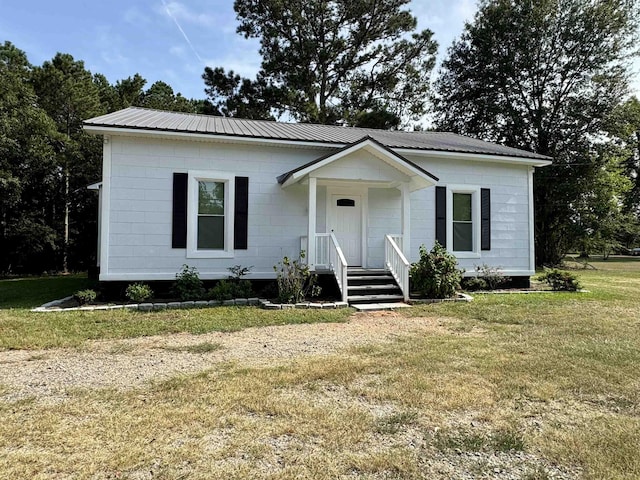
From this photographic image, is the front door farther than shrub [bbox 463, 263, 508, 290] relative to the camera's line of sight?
No

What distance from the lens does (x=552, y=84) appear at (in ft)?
76.7

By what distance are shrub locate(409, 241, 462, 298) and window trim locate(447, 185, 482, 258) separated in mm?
2000

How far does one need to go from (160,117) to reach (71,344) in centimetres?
697

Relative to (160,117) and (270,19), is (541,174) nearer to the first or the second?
(270,19)

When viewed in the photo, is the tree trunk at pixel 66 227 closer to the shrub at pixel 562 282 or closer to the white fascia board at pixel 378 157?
the white fascia board at pixel 378 157

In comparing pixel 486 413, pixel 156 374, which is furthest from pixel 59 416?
pixel 486 413

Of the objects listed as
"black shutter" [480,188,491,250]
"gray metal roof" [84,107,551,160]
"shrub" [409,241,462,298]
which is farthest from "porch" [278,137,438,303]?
"black shutter" [480,188,491,250]

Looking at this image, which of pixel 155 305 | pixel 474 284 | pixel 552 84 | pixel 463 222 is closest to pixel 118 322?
pixel 155 305

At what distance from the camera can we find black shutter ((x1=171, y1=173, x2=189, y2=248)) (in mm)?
9227

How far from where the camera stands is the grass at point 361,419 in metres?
2.50

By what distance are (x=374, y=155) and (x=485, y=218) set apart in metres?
4.13

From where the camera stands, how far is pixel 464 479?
240 centimetres

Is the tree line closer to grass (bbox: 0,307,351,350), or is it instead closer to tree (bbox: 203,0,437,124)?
tree (bbox: 203,0,437,124)

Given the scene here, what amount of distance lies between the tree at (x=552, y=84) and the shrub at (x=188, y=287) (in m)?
19.8
